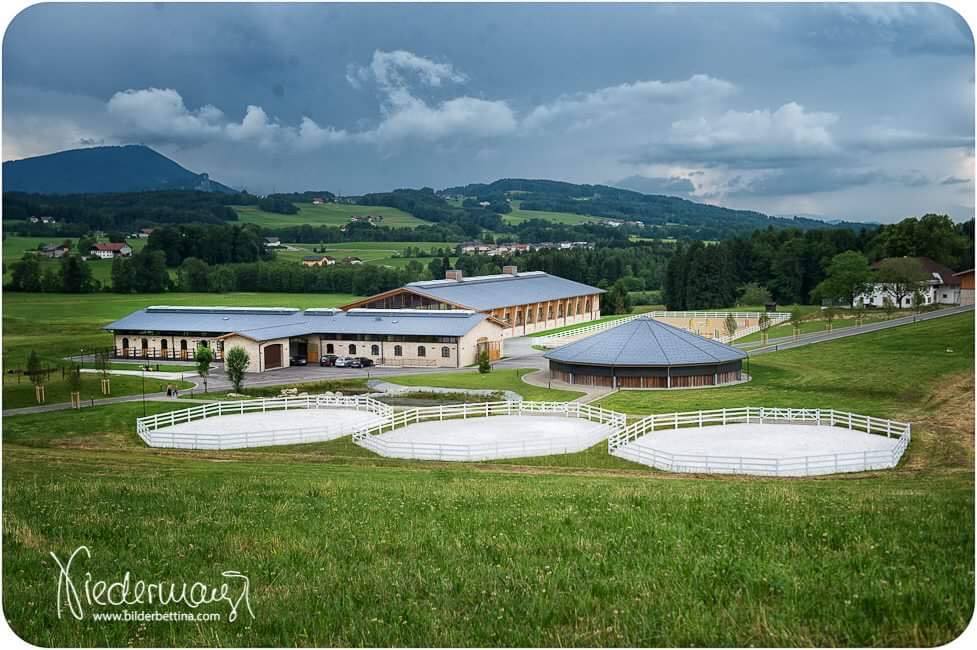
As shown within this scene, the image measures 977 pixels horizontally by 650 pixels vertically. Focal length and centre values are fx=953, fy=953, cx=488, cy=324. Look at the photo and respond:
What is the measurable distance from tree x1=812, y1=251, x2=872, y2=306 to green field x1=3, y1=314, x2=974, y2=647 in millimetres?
48249

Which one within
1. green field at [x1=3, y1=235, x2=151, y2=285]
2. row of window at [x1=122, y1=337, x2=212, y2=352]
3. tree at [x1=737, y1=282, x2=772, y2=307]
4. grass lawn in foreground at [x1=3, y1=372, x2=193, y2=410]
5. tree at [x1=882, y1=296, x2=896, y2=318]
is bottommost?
grass lawn in foreground at [x1=3, y1=372, x2=193, y2=410]

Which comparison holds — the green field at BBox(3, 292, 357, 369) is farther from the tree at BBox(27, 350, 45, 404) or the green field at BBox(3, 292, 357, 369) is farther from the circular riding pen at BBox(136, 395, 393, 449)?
the circular riding pen at BBox(136, 395, 393, 449)

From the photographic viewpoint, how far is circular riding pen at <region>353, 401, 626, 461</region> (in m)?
26.5

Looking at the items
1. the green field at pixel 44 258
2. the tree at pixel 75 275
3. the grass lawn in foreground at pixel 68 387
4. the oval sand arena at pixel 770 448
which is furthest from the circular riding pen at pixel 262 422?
the tree at pixel 75 275

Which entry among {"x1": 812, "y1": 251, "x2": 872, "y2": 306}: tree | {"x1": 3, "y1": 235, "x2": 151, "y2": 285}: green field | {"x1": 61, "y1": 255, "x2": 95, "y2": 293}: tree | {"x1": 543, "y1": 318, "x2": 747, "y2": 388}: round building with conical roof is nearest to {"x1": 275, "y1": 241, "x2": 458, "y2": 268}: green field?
{"x1": 3, "y1": 235, "x2": 151, "y2": 285}: green field

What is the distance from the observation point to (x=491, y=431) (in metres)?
29.6

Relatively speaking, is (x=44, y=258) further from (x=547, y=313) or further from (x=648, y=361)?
(x=547, y=313)

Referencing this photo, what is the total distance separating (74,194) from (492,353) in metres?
22.9

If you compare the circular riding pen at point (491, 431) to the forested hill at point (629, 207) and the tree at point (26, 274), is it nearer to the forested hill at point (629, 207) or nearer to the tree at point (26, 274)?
the tree at point (26, 274)

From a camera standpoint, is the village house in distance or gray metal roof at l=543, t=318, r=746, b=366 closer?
gray metal roof at l=543, t=318, r=746, b=366

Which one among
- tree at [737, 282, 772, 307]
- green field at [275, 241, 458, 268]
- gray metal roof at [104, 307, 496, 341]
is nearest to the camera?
gray metal roof at [104, 307, 496, 341]

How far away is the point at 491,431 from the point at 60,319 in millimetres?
32185

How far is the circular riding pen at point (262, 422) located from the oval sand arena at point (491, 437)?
197cm

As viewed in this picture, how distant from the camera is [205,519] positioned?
1245cm
